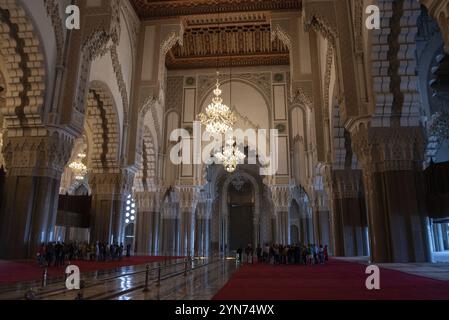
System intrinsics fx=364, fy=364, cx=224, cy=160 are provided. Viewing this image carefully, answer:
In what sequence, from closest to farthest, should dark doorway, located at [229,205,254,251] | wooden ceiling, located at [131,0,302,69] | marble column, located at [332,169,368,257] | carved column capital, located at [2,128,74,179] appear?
1. carved column capital, located at [2,128,74,179]
2. marble column, located at [332,169,368,257]
3. wooden ceiling, located at [131,0,302,69]
4. dark doorway, located at [229,205,254,251]

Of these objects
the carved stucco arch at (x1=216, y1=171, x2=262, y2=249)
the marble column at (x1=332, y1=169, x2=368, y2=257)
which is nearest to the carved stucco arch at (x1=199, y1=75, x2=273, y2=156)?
the marble column at (x1=332, y1=169, x2=368, y2=257)

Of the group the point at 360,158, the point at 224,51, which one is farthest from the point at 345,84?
the point at 224,51

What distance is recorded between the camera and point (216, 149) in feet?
58.0

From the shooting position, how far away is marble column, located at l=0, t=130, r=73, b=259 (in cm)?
821

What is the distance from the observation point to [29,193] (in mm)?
8500

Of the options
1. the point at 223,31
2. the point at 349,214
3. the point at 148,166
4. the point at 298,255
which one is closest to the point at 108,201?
the point at 148,166

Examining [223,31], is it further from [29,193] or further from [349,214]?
[29,193]

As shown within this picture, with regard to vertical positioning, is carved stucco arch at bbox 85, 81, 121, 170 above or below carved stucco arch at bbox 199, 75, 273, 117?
below

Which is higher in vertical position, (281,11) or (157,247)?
(281,11)

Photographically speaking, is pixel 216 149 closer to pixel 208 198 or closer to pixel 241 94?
pixel 241 94

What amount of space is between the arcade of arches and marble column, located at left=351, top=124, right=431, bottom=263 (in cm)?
3

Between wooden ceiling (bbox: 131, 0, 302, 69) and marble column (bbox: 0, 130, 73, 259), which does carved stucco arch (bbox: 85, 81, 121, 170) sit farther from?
wooden ceiling (bbox: 131, 0, 302, 69)

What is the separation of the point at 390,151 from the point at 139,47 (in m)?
10.8
